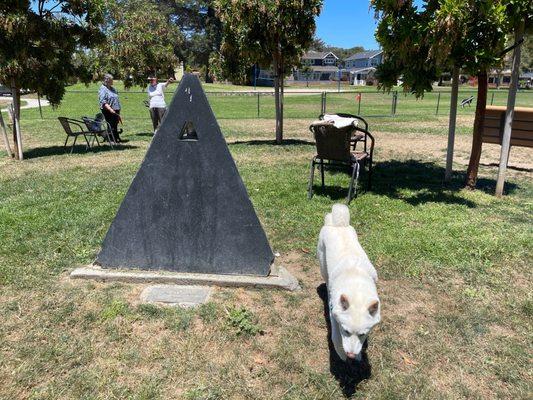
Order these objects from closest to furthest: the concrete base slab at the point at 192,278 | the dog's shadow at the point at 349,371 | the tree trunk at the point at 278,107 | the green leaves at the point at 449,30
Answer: the dog's shadow at the point at 349,371 → the concrete base slab at the point at 192,278 → the green leaves at the point at 449,30 → the tree trunk at the point at 278,107

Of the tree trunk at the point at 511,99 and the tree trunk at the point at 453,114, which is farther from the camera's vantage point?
the tree trunk at the point at 453,114

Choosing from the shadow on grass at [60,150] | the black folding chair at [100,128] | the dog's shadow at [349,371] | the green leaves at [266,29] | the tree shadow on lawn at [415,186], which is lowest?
the dog's shadow at [349,371]

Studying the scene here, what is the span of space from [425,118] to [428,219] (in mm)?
14563

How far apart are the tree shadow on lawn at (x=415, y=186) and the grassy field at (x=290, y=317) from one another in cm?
8

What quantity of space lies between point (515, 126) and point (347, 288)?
311 inches

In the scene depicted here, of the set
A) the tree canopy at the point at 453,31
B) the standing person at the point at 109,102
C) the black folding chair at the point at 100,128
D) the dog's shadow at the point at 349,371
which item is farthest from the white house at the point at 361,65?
the dog's shadow at the point at 349,371

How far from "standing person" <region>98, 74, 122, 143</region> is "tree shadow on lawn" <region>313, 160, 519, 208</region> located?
6.88m

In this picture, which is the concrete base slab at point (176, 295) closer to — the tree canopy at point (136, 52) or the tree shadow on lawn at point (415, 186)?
the tree shadow on lawn at point (415, 186)

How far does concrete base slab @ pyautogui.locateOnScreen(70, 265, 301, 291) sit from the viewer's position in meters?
3.92

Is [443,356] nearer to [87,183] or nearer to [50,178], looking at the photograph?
[87,183]

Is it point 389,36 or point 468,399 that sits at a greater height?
point 389,36

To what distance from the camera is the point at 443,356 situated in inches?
119

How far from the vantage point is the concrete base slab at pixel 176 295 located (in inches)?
144

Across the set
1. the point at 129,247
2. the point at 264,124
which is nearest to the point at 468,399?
the point at 129,247
